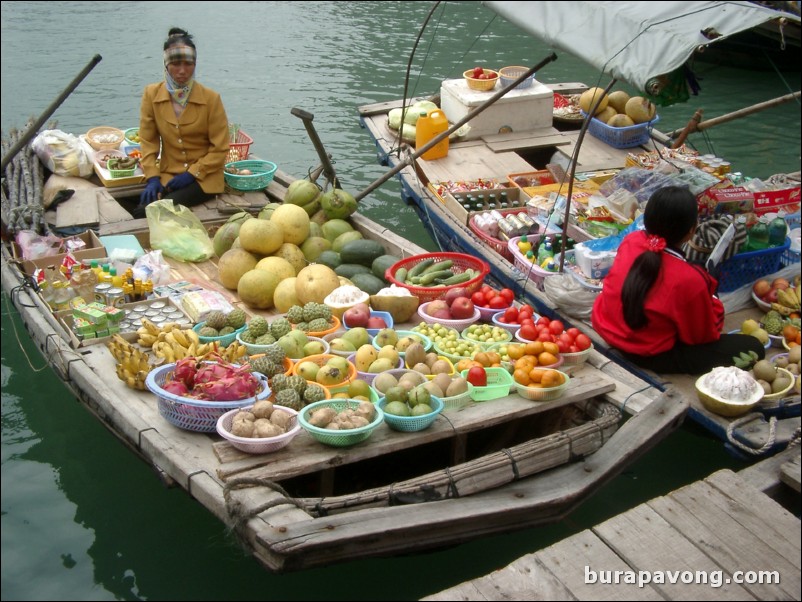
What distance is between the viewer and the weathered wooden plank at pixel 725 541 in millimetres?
2465

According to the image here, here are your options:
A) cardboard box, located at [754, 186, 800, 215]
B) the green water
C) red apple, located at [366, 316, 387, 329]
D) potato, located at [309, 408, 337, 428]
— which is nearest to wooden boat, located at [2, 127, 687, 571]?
potato, located at [309, 408, 337, 428]

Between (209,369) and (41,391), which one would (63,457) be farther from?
(209,369)

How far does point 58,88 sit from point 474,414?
8799mm

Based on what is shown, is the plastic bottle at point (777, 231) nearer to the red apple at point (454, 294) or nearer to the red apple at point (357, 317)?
the red apple at point (454, 294)

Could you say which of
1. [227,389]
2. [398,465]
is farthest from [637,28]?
[227,389]

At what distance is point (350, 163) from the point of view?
8898 mm

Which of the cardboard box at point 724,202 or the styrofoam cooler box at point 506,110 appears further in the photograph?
the styrofoam cooler box at point 506,110

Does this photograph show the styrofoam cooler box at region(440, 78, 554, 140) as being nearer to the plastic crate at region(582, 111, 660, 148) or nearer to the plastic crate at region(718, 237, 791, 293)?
the plastic crate at region(582, 111, 660, 148)

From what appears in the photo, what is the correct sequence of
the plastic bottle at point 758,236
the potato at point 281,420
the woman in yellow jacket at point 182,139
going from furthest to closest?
the woman in yellow jacket at point 182,139 → the plastic bottle at point 758,236 → the potato at point 281,420

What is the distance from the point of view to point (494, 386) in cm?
385

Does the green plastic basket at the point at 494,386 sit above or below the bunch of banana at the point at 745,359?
below

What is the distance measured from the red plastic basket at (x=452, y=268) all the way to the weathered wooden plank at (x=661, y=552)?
7.09ft

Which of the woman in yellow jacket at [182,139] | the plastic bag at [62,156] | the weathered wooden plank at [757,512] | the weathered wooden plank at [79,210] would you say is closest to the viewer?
the weathered wooden plank at [757,512]

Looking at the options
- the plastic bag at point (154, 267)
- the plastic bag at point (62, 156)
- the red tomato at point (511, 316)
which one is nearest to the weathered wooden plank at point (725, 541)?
the red tomato at point (511, 316)
